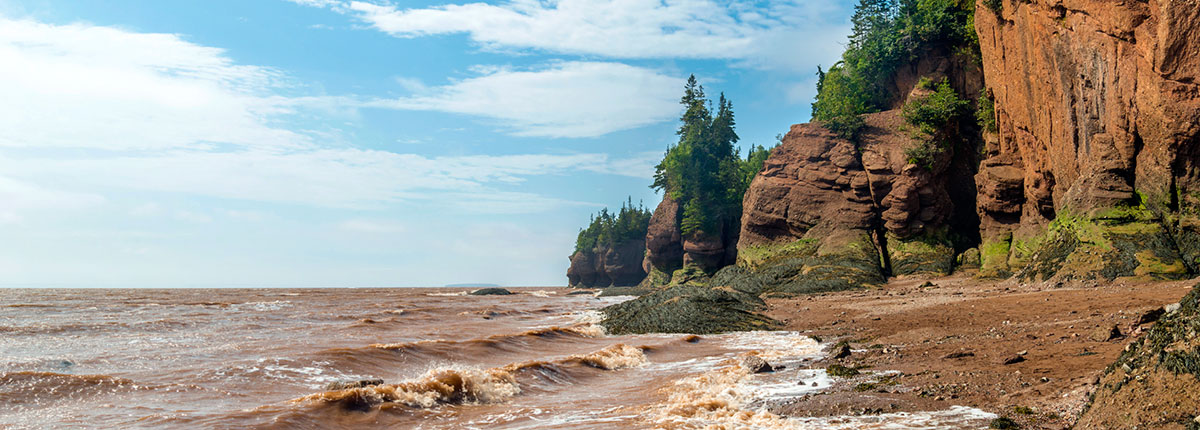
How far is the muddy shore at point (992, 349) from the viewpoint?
7703 millimetres

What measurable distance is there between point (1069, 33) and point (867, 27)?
122 feet

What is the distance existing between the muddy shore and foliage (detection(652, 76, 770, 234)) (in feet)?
139

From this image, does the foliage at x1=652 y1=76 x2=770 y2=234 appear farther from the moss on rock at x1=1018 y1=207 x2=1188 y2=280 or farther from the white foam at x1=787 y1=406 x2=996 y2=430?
the white foam at x1=787 y1=406 x2=996 y2=430

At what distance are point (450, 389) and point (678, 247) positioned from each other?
60.5m

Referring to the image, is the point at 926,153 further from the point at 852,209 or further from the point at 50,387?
the point at 50,387

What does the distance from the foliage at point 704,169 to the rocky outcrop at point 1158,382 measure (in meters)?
56.5

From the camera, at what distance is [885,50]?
143 ft

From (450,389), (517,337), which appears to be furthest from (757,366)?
(517,337)

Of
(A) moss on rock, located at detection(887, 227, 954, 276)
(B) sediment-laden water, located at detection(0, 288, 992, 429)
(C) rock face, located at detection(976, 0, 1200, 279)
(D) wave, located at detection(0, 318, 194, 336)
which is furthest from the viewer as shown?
(A) moss on rock, located at detection(887, 227, 954, 276)

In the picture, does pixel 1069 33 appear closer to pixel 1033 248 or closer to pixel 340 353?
pixel 1033 248

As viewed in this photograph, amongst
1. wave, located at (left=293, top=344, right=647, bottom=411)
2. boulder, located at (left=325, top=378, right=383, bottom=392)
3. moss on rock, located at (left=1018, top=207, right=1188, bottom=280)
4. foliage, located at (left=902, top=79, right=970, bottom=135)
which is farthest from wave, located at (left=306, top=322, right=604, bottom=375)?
foliage, located at (left=902, top=79, right=970, bottom=135)

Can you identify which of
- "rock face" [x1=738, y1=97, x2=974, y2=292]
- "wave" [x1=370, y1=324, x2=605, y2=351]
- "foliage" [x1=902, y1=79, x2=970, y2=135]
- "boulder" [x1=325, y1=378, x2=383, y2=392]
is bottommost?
"wave" [x1=370, y1=324, x2=605, y2=351]

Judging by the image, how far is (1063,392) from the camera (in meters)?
7.28

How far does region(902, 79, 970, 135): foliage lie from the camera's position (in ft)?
121
